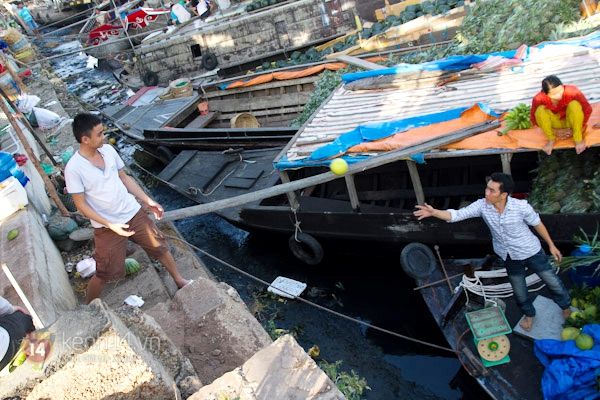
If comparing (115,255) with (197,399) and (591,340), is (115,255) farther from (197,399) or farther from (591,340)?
(591,340)

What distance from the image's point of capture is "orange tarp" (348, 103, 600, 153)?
478 centimetres

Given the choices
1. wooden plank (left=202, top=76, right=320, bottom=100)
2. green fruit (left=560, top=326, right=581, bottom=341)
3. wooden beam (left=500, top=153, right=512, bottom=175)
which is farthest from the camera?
wooden plank (left=202, top=76, right=320, bottom=100)

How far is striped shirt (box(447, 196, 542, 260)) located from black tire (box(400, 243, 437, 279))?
161cm

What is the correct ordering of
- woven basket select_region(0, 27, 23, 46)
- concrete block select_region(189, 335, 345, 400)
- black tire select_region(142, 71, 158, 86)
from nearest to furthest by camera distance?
concrete block select_region(189, 335, 345, 400), black tire select_region(142, 71, 158, 86), woven basket select_region(0, 27, 23, 46)

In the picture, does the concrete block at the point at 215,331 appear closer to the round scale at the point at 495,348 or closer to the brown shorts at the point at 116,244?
the brown shorts at the point at 116,244

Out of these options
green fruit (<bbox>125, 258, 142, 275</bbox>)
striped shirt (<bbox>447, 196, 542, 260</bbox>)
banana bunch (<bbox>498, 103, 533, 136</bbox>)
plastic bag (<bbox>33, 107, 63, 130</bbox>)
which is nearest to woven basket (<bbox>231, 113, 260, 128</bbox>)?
plastic bag (<bbox>33, 107, 63, 130</bbox>)

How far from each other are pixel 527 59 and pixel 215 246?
22.5ft

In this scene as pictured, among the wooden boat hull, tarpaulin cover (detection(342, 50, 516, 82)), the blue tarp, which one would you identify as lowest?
the wooden boat hull

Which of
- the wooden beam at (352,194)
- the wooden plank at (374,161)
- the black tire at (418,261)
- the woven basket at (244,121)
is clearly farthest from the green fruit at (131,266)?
the woven basket at (244,121)

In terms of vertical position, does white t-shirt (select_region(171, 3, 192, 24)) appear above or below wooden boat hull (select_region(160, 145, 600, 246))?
above

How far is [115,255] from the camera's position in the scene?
4.47m

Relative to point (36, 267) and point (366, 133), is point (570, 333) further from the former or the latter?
point (36, 267)

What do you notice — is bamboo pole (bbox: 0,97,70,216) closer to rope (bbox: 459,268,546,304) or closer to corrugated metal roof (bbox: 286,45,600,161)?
corrugated metal roof (bbox: 286,45,600,161)

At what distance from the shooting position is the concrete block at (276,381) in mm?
2486
